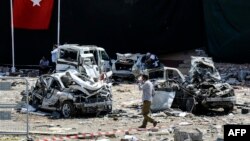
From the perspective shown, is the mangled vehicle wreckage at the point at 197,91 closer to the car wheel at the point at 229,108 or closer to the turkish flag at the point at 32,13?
the car wheel at the point at 229,108

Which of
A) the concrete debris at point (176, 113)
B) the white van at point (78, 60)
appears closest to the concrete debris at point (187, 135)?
the concrete debris at point (176, 113)

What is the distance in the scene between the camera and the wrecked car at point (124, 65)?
95.6ft

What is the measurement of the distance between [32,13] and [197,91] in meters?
16.1

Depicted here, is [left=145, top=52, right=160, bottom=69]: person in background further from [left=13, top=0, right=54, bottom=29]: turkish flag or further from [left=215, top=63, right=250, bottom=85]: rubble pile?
[left=13, top=0, right=54, bottom=29]: turkish flag

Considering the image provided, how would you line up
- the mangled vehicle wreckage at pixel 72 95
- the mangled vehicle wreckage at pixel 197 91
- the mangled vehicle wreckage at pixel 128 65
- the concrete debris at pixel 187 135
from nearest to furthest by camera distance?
the concrete debris at pixel 187 135, the mangled vehicle wreckage at pixel 72 95, the mangled vehicle wreckage at pixel 197 91, the mangled vehicle wreckage at pixel 128 65

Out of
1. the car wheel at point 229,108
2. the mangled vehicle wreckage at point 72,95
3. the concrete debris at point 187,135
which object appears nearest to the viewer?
the concrete debris at point 187,135

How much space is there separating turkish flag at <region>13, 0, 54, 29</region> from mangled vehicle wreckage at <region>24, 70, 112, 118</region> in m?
14.2

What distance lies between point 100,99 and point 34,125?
8.09 ft

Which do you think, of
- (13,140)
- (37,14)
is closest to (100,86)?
(13,140)

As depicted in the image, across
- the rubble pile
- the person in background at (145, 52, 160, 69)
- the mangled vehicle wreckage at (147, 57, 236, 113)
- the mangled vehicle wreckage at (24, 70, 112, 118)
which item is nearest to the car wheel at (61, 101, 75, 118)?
the mangled vehicle wreckage at (24, 70, 112, 118)

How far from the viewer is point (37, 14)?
106ft

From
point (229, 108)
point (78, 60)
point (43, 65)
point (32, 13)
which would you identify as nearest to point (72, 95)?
point (229, 108)

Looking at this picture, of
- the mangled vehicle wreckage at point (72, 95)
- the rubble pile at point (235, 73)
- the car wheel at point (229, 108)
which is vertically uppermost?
the rubble pile at point (235, 73)

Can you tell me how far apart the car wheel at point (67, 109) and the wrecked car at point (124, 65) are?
38.9ft
